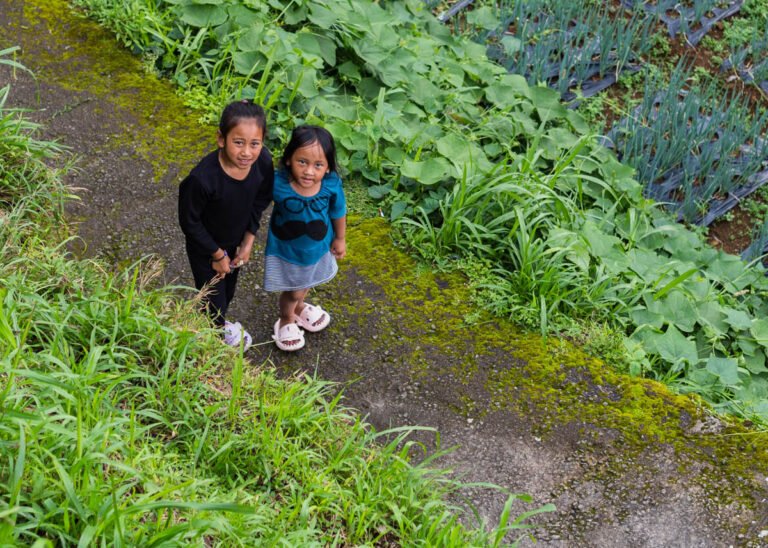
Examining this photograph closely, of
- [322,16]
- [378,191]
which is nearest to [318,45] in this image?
[322,16]

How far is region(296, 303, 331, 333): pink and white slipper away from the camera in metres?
3.48

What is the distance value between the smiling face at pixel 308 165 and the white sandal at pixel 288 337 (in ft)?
2.23

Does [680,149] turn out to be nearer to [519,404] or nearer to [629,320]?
[629,320]

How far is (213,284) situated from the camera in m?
3.07

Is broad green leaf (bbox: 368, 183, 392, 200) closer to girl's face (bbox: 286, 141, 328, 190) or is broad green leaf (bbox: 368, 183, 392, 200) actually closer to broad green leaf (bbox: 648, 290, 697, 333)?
girl's face (bbox: 286, 141, 328, 190)

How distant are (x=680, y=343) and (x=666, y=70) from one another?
114 inches

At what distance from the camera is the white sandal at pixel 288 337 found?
3.37m

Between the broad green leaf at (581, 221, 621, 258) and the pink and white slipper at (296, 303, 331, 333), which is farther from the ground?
the broad green leaf at (581, 221, 621, 258)

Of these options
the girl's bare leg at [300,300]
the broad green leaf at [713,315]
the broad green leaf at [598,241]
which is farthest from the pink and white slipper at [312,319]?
the broad green leaf at [713,315]

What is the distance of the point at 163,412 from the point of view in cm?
265

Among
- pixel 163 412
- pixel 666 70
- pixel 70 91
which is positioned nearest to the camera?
pixel 163 412

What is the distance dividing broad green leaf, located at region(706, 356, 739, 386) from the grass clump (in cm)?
135

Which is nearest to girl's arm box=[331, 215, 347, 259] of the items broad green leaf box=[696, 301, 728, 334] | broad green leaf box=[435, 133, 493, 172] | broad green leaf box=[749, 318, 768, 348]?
broad green leaf box=[435, 133, 493, 172]

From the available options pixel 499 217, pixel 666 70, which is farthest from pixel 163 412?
pixel 666 70
